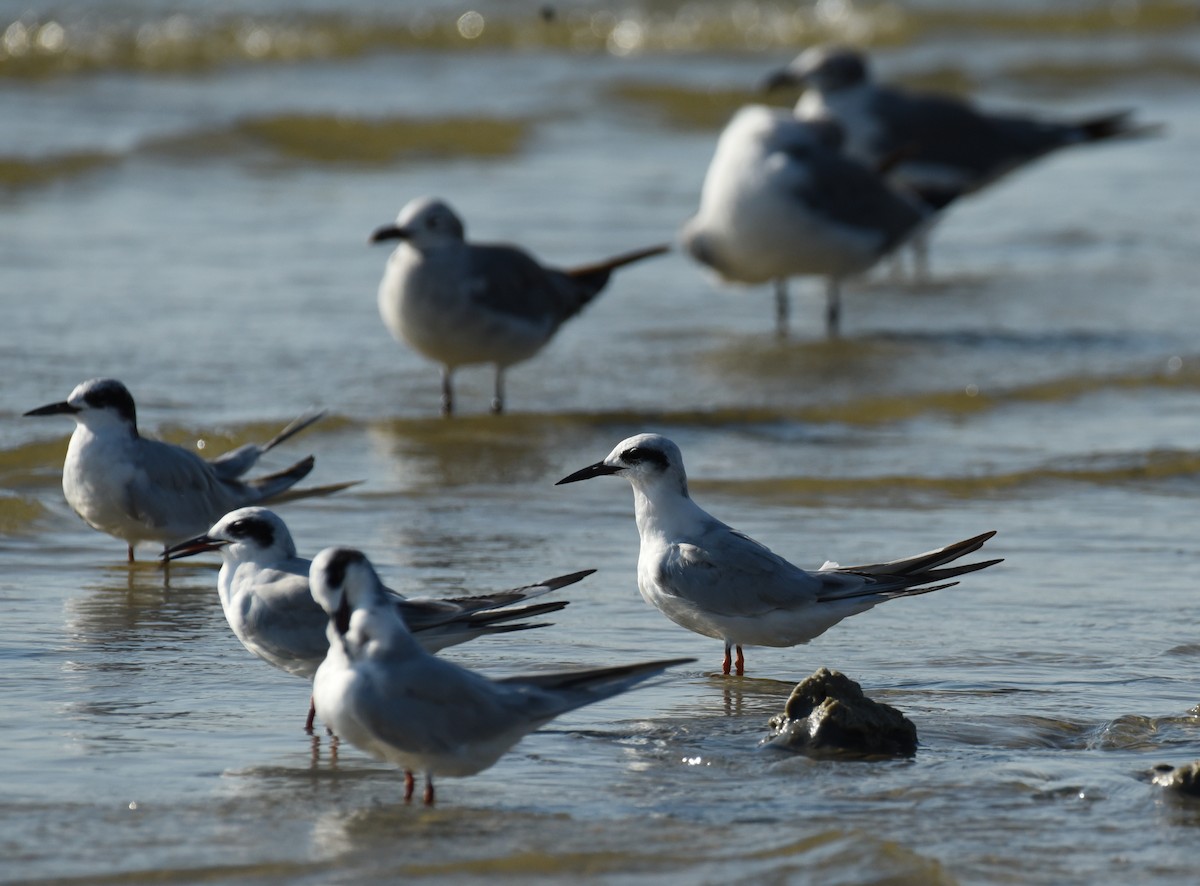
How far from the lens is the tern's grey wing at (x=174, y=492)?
251 inches

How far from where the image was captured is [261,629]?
196 inches

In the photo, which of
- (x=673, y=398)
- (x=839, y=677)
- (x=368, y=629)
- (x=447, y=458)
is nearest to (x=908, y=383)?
(x=673, y=398)

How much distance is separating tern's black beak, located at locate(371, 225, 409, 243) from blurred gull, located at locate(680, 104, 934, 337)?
8.24 ft

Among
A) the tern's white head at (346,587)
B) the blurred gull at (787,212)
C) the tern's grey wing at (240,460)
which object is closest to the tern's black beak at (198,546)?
the tern's white head at (346,587)

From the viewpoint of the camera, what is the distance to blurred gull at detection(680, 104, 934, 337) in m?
10.9

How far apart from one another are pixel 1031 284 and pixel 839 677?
7837 millimetres

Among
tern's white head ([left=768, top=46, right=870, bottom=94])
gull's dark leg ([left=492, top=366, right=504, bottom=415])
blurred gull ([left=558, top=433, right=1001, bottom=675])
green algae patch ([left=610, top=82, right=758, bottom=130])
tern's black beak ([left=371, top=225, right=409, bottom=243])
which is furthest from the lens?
green algae patch ([left=610, top=82, right=758, bottom=130])

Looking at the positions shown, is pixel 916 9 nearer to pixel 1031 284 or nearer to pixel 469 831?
pixel 1031 284

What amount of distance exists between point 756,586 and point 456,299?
12.5ft

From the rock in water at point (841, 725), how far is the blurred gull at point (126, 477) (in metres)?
2.44

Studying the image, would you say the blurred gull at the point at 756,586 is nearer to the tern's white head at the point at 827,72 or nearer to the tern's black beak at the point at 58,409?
the tern's black beak at the point at 58,409

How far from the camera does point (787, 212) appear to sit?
10.8 meters

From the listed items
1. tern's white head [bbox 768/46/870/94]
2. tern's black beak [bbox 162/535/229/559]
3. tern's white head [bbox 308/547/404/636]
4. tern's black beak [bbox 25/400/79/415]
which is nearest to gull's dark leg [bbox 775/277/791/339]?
tern's white head [bbox 768/46/870/94]

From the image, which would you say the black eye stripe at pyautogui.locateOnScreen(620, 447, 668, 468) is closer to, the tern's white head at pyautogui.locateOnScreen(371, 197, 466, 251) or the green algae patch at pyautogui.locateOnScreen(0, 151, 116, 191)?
the tern's white head at pyautogui.locateOnScreen(371, 197, 466, 251)
